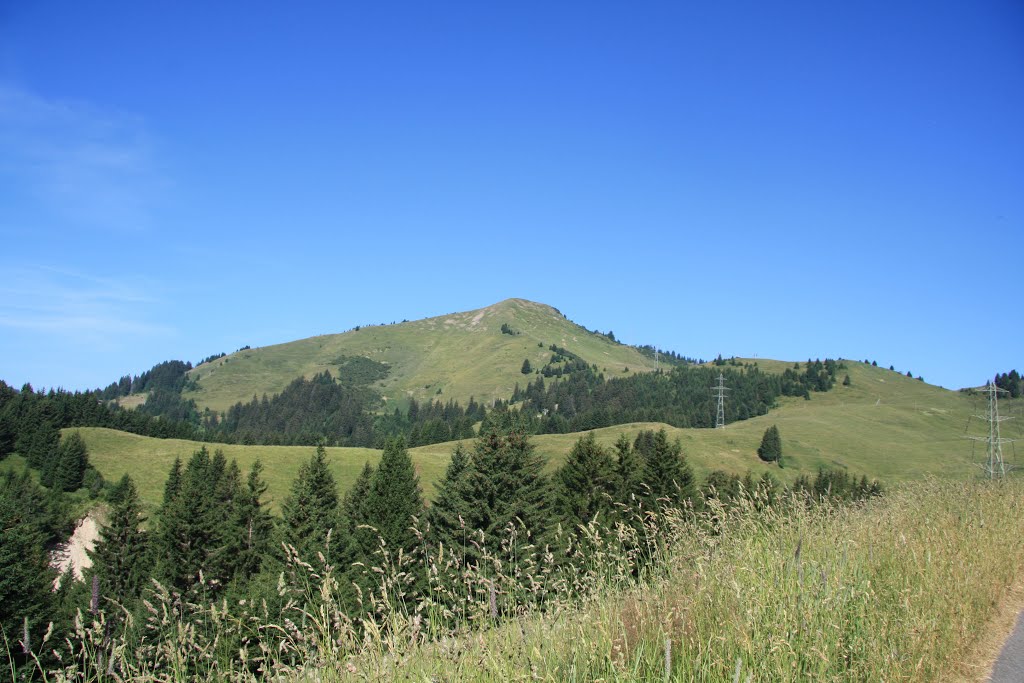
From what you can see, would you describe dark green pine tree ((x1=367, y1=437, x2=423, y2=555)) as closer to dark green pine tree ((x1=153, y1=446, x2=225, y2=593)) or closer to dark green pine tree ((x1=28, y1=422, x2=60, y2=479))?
dark green pine tree ((x1=153, y1=446, x2=225, y2=593))

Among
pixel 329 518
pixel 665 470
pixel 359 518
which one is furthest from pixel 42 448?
pixel 665 470

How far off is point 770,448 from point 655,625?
166754mm

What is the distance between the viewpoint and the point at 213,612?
5070mm

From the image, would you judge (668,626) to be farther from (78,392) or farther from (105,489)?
(78,392)

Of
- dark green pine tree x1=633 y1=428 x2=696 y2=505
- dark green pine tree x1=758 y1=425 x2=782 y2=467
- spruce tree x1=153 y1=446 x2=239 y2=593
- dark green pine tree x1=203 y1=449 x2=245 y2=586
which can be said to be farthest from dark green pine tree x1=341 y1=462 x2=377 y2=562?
dark green pine tree x1=758 y1=425 x2=782 y2=467

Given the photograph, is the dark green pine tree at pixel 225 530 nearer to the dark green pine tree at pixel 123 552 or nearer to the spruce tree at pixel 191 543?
the spruce tree at pixel 191 543

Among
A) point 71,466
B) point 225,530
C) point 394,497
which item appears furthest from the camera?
point 71,466

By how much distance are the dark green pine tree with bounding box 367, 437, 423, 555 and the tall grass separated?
44918 millimetres

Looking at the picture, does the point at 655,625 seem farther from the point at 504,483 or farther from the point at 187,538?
the point at 187,538

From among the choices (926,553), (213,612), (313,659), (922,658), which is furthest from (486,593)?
(926,553)

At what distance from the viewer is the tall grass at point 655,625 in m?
4.66

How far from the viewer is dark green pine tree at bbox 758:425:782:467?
516ft

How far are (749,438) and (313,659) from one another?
181 m

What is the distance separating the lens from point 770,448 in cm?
15800
